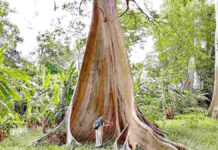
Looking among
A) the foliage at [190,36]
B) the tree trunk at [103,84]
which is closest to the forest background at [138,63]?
the foliage at [190,36]

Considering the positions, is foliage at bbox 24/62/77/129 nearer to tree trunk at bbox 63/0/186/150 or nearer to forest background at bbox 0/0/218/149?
forest background at bbox 0/0/218/149

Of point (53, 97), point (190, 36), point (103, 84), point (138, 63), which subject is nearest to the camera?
point (103, 84)

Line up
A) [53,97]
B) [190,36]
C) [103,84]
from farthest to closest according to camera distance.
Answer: [190,36], [53,97], [103,84]

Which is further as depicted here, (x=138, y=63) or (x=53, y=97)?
(x=138, y=63)

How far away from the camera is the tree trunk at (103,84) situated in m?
3.57

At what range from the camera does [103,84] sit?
374cm

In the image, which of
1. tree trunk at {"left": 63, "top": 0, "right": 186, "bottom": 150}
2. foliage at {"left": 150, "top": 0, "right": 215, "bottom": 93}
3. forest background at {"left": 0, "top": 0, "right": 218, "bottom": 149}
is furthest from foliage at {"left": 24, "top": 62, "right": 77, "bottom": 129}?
foliage at {"left": 150, "top": 0, "right": 215, "bottom": 93}

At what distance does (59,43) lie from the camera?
9.81 m

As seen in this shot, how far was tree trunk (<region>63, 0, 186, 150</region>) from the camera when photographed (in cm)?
357

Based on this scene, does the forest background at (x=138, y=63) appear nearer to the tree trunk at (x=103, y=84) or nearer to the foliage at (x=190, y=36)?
the foliage at (x=190, y=36)

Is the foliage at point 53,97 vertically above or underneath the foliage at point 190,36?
underneath

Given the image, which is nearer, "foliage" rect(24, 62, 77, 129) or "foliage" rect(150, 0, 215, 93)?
"foliage" rect(24, 62, 77, 129)

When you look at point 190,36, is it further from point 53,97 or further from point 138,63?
point 53,97

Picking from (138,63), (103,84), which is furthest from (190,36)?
(103,84)
